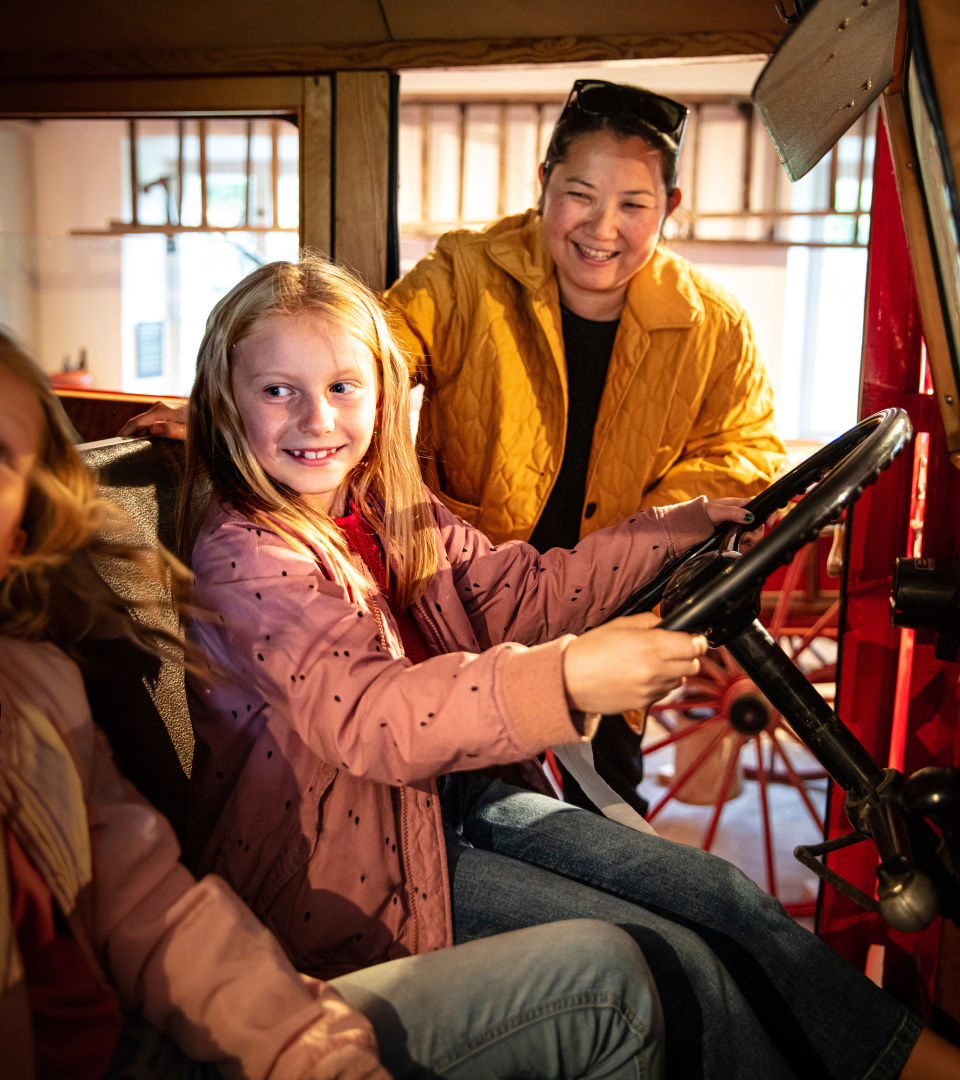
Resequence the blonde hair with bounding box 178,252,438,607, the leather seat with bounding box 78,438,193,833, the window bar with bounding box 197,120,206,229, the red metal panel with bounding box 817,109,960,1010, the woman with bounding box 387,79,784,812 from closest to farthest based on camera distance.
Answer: the leather seat with bounding box 78,438,193,833, the blonde hair with bounding box 178,252,438,607, the red metal panel with bounding box 817,109,960,1010, the woman with bounding box 387,79,784,812, the window bar with bounding box 197,120,206,229

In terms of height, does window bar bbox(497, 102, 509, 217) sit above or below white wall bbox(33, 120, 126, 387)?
above

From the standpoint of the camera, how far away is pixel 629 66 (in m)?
1.94

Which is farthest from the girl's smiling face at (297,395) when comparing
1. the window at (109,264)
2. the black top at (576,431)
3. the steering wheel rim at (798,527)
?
the black top at (576,431)

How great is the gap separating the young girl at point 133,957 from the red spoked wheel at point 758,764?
5.28ft

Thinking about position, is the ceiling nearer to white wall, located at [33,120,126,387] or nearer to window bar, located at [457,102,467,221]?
white wall, located at [33,120,126,387]

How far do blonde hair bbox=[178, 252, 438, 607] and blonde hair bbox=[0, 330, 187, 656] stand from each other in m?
0.26

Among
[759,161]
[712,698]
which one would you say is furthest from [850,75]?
[759,161]

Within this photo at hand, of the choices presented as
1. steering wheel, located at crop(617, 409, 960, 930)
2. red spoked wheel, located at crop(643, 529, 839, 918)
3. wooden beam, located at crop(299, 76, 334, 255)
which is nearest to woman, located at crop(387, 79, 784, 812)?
wooden beam, located at crop(299, 76, 334, 255)

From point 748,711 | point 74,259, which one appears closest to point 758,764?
point 748,711

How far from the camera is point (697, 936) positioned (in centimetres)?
119

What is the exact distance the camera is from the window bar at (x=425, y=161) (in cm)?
469

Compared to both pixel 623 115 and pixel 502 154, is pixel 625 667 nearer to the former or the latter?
pixel 623 115

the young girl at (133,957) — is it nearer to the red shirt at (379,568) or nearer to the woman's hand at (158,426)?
the red shirt at (379,568)

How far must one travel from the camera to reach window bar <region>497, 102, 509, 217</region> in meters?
4.71
